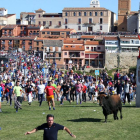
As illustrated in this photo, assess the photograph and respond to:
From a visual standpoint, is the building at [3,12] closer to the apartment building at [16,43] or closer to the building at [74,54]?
the apartment building at [16,43]

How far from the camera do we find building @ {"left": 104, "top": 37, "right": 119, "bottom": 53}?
103m

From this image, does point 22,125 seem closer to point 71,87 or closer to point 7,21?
point 71,87

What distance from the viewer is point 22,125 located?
17.5 meters

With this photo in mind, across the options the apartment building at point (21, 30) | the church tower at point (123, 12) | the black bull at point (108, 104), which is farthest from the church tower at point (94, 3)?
the black bull at point (108, 104)

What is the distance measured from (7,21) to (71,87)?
104155 mm

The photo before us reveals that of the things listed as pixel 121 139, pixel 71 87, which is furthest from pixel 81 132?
pixel 71 87

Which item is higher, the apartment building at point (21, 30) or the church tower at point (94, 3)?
the church tower at point (94, 3)

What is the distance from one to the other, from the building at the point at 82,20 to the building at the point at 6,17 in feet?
22.7

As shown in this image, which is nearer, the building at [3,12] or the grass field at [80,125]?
the grass field at [80,125]

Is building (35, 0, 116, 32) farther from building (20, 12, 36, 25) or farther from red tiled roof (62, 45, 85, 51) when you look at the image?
red tiled roof (62, 45, 85, 51)

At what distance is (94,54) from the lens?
104 m

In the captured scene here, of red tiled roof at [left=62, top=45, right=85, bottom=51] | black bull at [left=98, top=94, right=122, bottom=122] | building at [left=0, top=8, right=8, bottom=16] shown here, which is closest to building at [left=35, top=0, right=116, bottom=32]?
building at [left=0, top=8, right=8, bottom=16]

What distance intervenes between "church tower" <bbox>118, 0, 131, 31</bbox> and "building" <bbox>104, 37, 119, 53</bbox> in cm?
2478

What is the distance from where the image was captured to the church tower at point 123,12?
12962 cm
